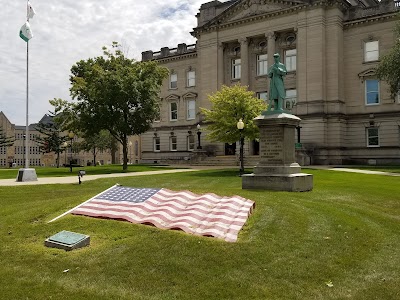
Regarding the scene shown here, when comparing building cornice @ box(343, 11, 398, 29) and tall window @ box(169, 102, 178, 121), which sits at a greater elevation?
building cornice @ box(343, 11, 398, 29)

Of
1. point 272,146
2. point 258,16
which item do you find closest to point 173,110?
point 258,16

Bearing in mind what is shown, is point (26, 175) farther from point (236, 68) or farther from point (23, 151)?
point (23, 151)

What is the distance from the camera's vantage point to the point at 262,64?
49531 millimetres

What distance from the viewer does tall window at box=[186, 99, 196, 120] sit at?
187ft

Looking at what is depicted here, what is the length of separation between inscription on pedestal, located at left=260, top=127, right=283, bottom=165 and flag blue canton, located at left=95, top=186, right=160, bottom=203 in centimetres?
644

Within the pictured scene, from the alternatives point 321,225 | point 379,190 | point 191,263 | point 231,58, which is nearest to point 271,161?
point 379,190

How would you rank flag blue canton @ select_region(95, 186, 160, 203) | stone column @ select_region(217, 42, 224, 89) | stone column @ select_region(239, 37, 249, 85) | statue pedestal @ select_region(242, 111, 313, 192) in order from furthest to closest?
1. stone column @ select_region(217, 42, 224, 89)
2. stone column @ select_region(239, 37, 249, 85)
3. statue pedestal @ select_region(242, 111, 313, 192)
4. flag blue canton @ select_region(95, 186, 160, 203)

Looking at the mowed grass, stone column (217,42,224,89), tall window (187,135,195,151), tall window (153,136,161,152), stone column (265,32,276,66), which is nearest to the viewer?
the mowed grass

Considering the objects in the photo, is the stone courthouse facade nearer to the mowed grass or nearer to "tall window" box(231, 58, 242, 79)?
"tall window" box(231, 58, 242, 79)

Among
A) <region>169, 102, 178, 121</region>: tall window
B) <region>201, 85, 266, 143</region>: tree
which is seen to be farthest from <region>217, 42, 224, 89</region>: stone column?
<region>201, 85, 266, 143</region>: tree

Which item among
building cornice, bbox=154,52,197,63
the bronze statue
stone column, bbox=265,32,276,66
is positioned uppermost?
building cornice, bbox=154,52,197,63

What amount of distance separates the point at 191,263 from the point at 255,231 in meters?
2.27

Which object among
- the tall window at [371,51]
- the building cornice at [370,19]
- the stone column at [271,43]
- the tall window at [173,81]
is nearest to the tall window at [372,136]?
the tall window at [371,51]

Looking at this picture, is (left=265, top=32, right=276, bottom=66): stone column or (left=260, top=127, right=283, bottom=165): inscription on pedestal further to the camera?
(left=265, top=32, right=276, bottom=66): stone column
